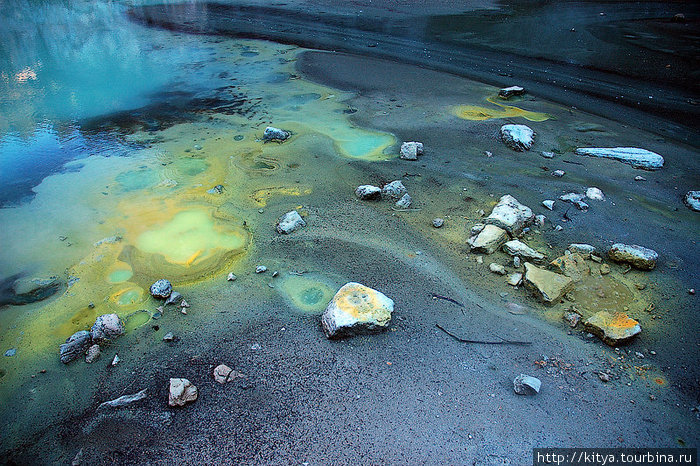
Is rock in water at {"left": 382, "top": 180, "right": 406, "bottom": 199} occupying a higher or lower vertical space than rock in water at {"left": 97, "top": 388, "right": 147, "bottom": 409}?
higher

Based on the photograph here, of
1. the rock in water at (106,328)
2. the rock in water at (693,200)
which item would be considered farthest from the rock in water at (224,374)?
the rock in water at (693,200)

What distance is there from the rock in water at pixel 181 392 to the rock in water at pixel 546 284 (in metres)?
2.73

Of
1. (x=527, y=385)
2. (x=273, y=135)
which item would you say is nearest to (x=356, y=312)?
(x=527, y=385)

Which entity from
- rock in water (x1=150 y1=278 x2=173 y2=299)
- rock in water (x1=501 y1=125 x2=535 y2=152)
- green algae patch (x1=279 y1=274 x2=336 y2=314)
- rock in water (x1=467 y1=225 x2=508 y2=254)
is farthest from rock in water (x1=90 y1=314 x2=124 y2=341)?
rock in water (x1=501 y1=125 x2=535 y2=152)

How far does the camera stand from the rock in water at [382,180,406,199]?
4633 millimetres

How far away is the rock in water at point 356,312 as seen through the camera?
304 centimetres

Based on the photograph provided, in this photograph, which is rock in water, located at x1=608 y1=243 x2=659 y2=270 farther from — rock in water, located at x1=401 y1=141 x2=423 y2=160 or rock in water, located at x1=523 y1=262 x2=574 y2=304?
rock in water, located at x1=401 y1=141 x2=423 y2=160

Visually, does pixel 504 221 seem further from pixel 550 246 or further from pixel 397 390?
pixel 397 390

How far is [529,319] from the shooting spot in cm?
322

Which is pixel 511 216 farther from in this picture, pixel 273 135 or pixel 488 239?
pixel 273 135

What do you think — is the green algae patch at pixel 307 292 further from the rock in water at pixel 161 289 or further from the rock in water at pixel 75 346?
the rock in water at pixel 75 346

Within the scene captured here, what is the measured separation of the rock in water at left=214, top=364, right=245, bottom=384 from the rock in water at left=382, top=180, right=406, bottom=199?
260 cm

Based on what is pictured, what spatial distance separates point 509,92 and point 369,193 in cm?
438

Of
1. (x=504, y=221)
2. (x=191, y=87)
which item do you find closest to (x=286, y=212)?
(x=504, y=221)
